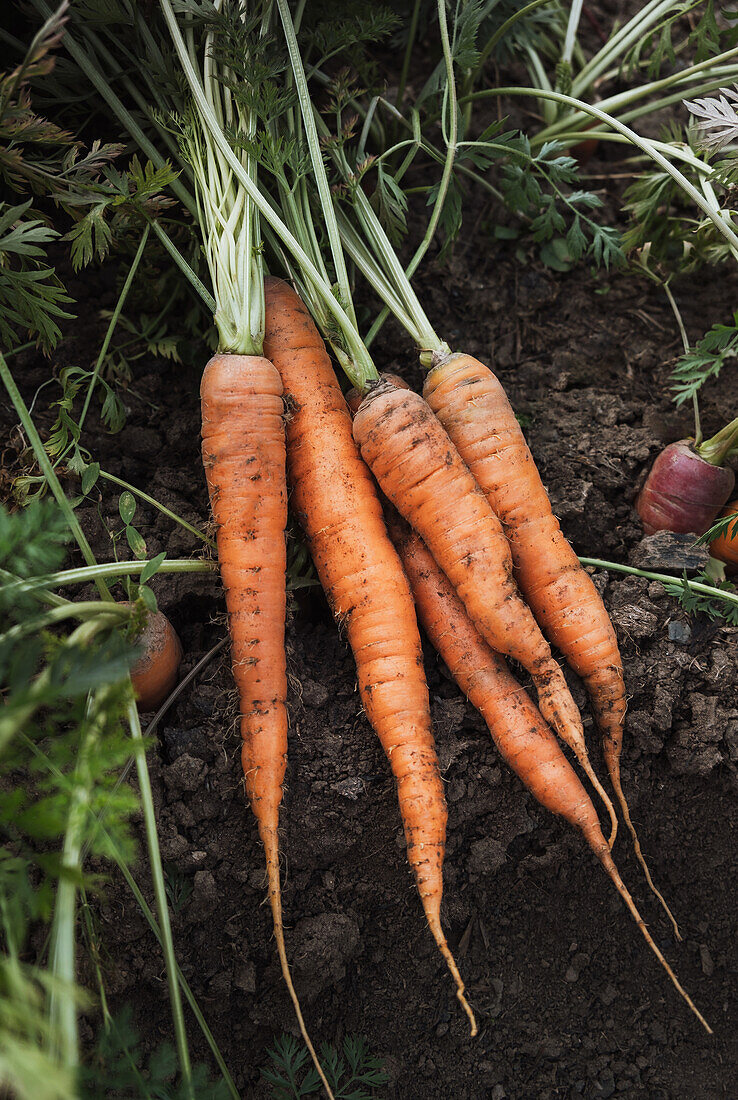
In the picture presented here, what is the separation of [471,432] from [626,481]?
56 centimetres

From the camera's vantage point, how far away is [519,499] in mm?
1915

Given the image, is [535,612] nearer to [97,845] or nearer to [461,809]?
[461,809]

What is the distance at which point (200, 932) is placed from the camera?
165cm

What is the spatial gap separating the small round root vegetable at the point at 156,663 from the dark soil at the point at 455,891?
0.08 m

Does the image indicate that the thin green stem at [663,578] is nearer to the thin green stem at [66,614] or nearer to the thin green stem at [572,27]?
the thin green stem at [66,614]

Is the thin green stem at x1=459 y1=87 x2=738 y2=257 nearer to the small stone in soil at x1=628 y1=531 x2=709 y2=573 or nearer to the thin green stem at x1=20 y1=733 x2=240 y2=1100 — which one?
the small stone in soil at x1=628 y1=531 x2=709 y2=573

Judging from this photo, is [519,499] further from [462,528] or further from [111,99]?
[111,99]

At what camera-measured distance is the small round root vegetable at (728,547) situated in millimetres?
2014

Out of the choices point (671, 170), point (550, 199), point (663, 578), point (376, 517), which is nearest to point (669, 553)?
point (663, 578)

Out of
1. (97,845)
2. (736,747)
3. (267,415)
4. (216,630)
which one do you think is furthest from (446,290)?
(97,845)

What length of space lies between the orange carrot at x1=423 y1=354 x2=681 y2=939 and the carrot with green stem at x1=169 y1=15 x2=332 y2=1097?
469 millimetres

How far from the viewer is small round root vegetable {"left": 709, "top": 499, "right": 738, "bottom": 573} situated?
201 centimetres

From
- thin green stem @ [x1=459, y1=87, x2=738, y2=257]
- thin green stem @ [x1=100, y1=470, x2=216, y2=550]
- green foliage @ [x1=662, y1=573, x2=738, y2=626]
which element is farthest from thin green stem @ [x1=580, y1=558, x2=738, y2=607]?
thin green stem @ [x1=100, y1=470, x2=216, y2=550]

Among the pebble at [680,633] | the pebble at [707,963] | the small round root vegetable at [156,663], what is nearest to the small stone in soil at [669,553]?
the pebble at [680,633]
